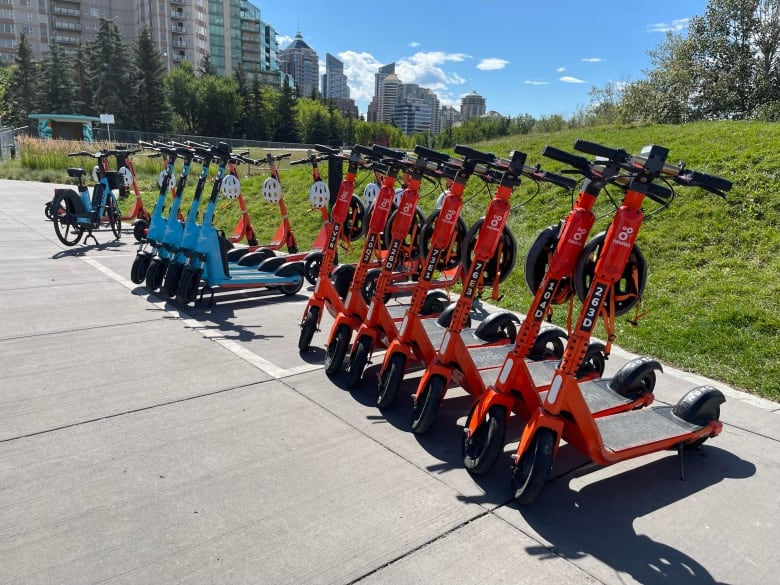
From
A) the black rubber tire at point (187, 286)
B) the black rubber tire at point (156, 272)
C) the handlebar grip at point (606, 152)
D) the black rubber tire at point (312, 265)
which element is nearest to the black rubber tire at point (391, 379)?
the handlebar grip at point (606, 152)

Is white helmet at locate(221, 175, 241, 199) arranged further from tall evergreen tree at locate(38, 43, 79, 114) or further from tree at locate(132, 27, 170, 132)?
tall evergreen tree at locate(38, 43, 79, 114)

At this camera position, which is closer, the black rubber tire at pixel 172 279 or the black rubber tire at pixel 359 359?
the black rubber tire at pixel 359 359

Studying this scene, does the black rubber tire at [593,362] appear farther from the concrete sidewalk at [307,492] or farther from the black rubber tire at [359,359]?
the black rubber tire at [359,359]

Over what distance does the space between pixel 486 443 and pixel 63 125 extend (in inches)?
1888

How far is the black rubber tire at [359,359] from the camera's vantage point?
15.7ft

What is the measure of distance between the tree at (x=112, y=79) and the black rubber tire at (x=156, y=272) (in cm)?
5493

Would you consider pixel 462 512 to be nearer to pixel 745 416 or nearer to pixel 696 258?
pixel 745 416

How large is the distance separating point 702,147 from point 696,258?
181 inches

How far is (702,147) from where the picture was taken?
1125 centimetres

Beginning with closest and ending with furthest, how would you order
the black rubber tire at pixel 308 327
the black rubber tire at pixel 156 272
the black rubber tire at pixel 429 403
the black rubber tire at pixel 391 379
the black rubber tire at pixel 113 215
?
the black rubber tire at pixel 429 403
the black rubber tire at pixel 391 379
the black rubber tire at pixel 308 327
the black rubber tire at pixel 156 272
the black rubber tire at pixel 113 215

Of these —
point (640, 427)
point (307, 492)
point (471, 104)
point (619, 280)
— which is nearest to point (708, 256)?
point (640, 427)

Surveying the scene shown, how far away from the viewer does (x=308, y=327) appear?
5.66 metres

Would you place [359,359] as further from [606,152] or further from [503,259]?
[606,152]

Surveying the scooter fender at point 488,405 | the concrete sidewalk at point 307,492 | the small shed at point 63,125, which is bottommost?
the concrete sidewalk at point 307,492
